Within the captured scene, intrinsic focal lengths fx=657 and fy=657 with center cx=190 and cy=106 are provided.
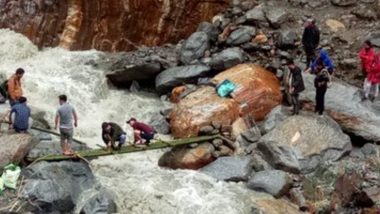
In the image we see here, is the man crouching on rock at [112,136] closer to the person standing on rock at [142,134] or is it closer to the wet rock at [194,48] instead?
the person standing on rock at [142,134]

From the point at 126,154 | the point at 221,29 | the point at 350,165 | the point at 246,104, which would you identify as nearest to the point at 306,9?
the point at 221,29

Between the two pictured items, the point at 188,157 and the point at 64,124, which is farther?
the point at 188,157

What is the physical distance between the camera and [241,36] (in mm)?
18234

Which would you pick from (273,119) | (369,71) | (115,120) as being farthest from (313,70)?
(115,120)

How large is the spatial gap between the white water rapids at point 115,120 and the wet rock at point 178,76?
0.49 meters

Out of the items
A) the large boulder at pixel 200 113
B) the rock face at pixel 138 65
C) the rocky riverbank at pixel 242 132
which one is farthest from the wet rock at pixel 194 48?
the large boulder at pixel 200 113

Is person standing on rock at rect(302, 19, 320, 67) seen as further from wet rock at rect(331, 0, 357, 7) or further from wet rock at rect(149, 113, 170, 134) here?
wet rock at rect(149, 113, 170, 134)

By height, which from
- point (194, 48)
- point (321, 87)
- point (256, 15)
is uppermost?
point (256, 15)

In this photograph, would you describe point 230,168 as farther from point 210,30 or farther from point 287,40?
point 210,30

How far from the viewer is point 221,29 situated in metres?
19.0

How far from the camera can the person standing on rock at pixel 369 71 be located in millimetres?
16047

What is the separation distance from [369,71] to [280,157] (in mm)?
3471

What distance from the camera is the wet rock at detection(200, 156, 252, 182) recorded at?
14.2 metres

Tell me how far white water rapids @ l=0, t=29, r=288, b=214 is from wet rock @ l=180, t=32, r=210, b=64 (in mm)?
1477
